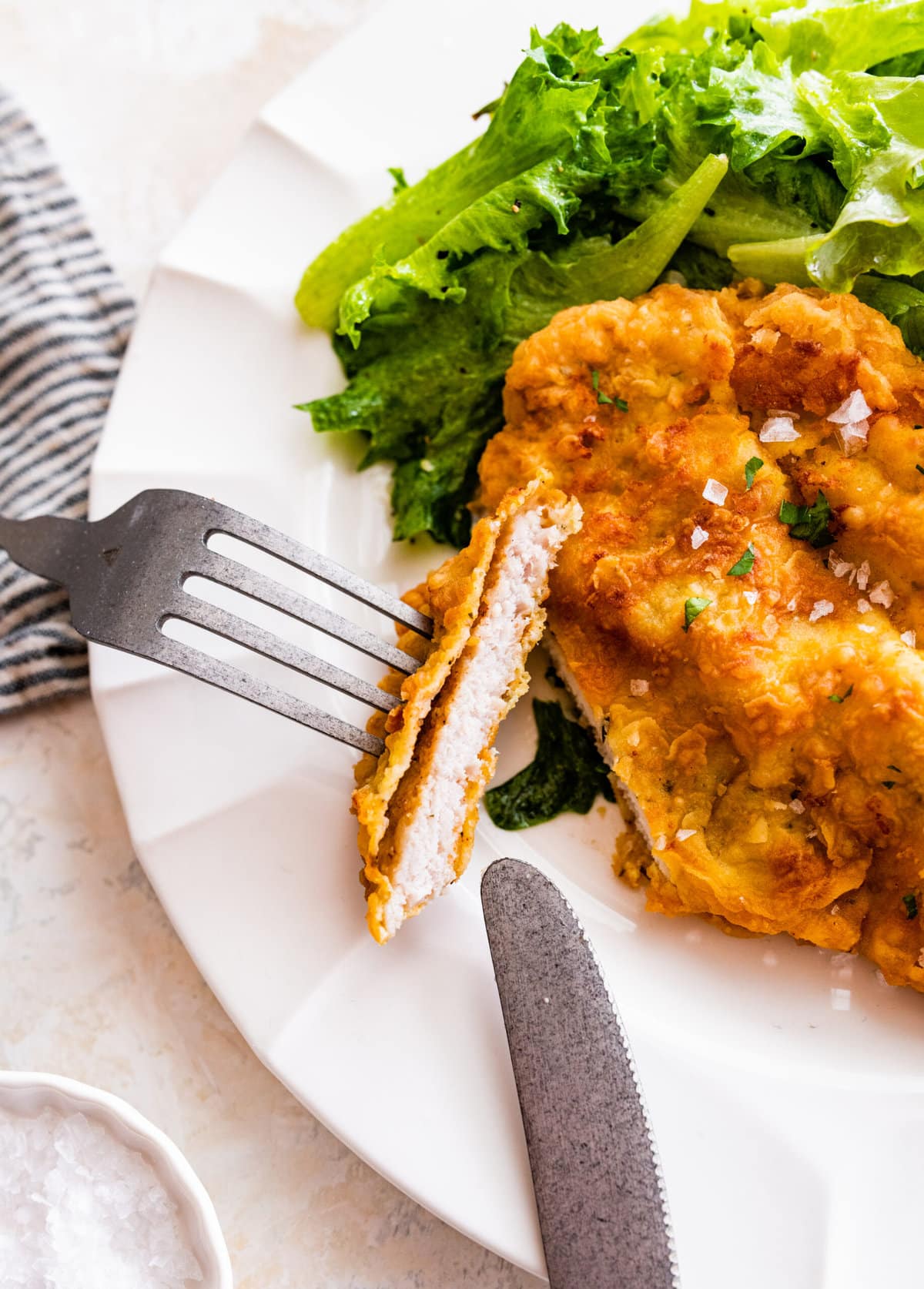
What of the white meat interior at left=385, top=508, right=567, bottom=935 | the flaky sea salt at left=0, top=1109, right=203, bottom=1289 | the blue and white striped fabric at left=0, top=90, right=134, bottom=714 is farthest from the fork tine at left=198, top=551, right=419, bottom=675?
the flaky sea salt at left=0, top=1109, right=203, bottom=1289

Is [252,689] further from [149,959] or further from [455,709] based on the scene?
[149,959]

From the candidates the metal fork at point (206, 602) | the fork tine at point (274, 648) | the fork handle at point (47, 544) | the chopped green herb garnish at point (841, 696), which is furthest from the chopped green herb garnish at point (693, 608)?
the fork handle at point (47, 544)

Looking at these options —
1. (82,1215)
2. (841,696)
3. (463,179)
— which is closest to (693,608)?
(841,696)

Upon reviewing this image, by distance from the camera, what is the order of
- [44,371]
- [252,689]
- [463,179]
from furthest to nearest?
[44,371] < [463,179] < [252,689]

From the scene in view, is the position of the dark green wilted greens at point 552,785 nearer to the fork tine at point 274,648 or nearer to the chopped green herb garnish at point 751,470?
the fork tine at point 274,648

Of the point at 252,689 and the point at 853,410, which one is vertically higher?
the point at 853,410

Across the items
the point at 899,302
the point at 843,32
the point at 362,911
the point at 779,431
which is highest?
the point at 843,32
